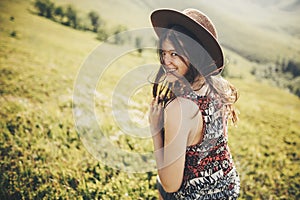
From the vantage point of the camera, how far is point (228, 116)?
3045mm

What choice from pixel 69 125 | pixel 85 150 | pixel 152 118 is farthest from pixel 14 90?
pixel 152 118

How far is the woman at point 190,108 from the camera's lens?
7.44 feet

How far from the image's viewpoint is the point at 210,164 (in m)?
2.74

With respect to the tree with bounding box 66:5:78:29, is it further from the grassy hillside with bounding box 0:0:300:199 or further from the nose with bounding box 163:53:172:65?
the nose with bounding box 163:53:172:65

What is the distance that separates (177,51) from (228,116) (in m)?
1.14

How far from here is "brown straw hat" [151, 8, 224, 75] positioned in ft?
7.36

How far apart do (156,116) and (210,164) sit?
81 centimetres

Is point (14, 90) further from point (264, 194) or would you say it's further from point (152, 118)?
point (264, 194)

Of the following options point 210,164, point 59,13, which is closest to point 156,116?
point 210,164

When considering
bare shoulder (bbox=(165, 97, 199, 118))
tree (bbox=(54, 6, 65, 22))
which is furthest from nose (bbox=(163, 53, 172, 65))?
tree (bbox=(54, 6, 65, 22))

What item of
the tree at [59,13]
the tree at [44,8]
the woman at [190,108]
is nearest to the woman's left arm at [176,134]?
the woman at [190,108]

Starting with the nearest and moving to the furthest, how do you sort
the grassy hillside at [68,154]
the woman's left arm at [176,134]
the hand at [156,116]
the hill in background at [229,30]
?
the woman's left arm at [176,134], the hand at [156,116], the grassy hillside at [68,154], the hill in background at [229,30]

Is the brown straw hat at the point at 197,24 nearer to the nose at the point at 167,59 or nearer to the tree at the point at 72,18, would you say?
the nose at the point at 167,59

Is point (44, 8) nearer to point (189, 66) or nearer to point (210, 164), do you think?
point (189, 66)
